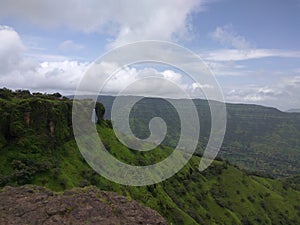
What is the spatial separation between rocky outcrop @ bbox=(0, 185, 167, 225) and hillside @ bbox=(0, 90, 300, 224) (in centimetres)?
253

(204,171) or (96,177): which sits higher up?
(96,177)

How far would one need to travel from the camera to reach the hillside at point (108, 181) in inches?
2440

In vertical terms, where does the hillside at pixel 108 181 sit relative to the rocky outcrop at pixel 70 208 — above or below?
below

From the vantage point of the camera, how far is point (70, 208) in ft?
72.1

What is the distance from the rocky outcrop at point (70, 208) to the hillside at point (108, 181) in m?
2.53

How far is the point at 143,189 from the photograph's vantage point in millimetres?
85312

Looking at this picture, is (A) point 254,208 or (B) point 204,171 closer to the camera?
(A) point 254,208

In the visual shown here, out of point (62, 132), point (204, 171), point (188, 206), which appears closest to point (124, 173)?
point (62, 132)

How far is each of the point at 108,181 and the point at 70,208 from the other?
54516 mm

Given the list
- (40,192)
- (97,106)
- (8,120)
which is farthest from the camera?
(97,106)

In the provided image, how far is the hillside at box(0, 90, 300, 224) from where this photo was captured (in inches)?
2440

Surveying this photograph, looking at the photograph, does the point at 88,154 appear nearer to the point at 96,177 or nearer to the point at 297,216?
the point at 96,177

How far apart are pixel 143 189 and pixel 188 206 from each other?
35203mm

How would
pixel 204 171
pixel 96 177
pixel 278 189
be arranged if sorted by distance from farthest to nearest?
pixel 278 189
pixel 204 171
pixel 96 177
